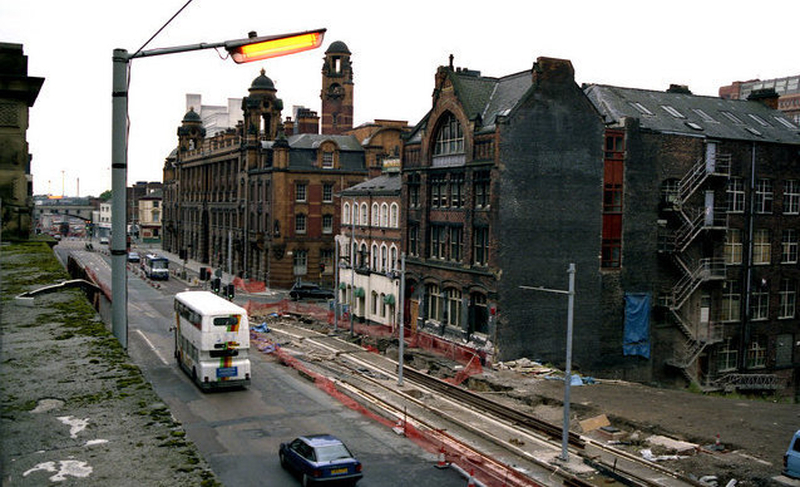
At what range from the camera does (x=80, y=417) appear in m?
8.33

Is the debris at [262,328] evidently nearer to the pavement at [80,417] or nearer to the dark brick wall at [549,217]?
the dark brick wall at [549,217]

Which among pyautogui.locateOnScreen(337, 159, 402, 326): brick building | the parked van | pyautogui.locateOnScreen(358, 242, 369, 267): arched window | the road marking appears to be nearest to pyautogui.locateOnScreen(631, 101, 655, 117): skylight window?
pyautogui.locateOnScreen(337, 159, 402, 326): brick building

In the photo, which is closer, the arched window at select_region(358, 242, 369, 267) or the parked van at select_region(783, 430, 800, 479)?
the parked van at select_region(783, 430, 800, 479)

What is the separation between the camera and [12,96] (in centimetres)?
1491

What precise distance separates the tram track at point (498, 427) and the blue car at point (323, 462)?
4549mm

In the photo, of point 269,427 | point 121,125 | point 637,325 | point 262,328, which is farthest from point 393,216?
point 121,125

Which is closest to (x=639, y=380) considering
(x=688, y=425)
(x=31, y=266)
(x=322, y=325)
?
(x=688, y=425)

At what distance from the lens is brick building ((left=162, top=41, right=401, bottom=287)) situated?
7444 centimetres

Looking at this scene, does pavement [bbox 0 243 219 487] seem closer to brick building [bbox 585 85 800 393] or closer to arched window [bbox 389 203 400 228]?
brick building [bbox 585 85 800 393]

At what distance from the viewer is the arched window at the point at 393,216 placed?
5403 centimetres

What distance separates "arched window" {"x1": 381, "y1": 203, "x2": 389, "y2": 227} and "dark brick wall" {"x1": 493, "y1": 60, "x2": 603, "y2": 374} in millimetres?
16251

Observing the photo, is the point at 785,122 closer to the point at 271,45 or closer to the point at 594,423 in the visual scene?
the point at 594,423

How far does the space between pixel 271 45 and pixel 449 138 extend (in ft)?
119

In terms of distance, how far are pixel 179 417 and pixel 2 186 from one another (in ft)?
47.8
